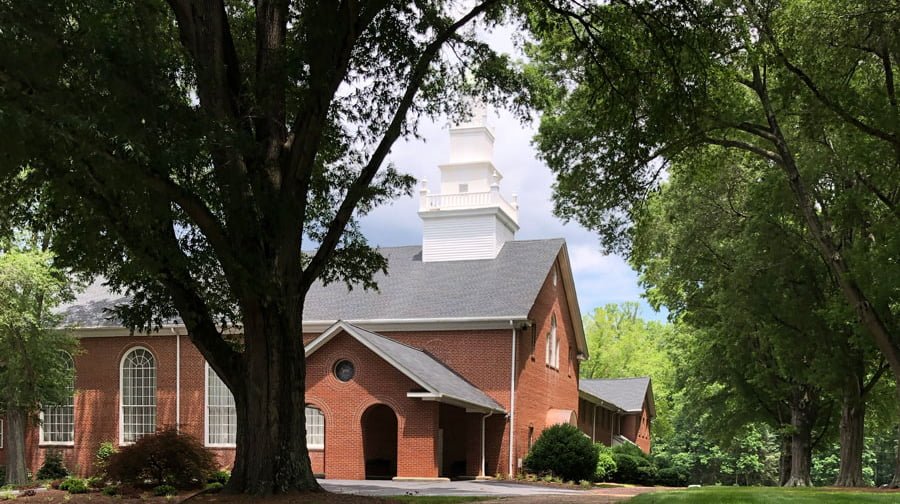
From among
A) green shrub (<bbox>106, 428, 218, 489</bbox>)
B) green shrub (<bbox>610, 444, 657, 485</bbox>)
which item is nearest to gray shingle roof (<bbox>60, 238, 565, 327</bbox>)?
green shrub (<bbox>610, 444, 657, 485</bbox>)

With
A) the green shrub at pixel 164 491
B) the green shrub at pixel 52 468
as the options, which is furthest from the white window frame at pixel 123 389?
the green shrub at pixel 164 491

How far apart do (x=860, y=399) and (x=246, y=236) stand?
23.2 metres

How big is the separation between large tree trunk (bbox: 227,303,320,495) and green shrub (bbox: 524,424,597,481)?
50.3 feet

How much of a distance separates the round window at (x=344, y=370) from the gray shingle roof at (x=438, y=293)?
397 centimetres

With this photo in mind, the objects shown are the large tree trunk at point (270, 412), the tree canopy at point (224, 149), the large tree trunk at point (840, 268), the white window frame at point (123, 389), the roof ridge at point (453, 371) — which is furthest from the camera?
the white window frame at point (123, 389)

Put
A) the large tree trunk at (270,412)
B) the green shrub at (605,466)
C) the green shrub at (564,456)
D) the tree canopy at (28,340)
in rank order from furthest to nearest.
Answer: the green shrub at (605,466)
the green shrub at (564,456)
the tree canopy at (28,340)
the large tree trunk at (270,412)

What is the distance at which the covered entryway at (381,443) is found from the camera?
29.6m

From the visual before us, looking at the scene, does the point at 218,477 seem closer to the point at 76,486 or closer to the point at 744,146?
the point at 76,486

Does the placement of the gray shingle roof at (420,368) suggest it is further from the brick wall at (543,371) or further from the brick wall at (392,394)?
the brick wall at (543,371)

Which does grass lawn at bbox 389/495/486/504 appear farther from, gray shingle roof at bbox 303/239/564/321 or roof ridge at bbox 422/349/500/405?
gray shingle roof at bbox 303/239/564/321

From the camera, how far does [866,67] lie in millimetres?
20797

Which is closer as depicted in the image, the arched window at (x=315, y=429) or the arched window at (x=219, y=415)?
the arched window at (x=315, y=429)

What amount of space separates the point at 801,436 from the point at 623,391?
60.8 feet

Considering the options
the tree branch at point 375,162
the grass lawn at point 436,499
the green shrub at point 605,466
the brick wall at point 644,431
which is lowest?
the brick wall at point 644,431
